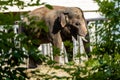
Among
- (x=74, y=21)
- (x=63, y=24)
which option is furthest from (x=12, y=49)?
(x=74, y=21)

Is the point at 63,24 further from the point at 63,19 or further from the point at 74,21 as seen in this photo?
the point at 74,21

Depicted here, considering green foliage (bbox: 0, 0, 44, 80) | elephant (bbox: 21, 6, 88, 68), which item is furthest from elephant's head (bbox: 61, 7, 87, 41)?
green foliage (bbox: 0, 0, 44, 80)

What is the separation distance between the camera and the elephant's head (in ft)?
29.5

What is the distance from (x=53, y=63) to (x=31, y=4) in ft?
0.91

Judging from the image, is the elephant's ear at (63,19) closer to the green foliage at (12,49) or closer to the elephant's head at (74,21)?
the elephant's head at (74,21)

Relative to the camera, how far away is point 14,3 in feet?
7.04

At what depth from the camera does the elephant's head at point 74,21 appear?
8984 millimetres

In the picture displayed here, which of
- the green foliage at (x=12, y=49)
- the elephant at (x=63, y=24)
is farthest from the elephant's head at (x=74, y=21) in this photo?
the green foliage at (x=12, y=49)

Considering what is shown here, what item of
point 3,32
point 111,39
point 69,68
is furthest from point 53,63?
point 111,39

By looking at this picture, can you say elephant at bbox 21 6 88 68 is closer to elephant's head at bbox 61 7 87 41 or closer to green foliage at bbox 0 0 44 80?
elephant's head at bbox 61 7 87 41

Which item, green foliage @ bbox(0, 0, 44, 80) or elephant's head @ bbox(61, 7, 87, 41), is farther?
elephant's head @ bbox(61, 7, 87, 41)

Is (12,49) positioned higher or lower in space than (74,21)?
higher

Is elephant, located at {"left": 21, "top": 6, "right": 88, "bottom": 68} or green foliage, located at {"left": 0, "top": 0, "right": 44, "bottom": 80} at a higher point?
green foliage, located at {"left": 0, "top": 0, "right": 44, "bottom": 80}

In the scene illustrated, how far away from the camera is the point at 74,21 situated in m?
9.09
